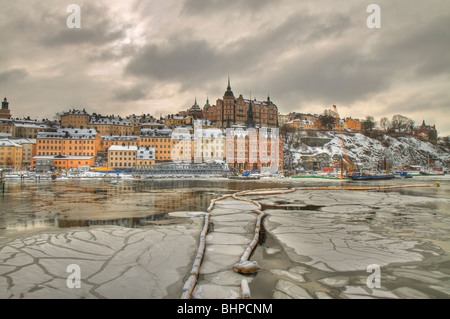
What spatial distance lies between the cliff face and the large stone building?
19.1 metres

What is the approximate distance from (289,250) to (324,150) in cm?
12675

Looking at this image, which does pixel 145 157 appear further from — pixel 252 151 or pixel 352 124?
pixel 352 124

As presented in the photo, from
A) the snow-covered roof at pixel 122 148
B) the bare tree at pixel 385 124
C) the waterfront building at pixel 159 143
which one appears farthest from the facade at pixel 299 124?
the snow-covered roof at pixel 122 148

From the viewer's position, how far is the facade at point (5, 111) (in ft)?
434

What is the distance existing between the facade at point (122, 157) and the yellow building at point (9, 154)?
29924 millimetres

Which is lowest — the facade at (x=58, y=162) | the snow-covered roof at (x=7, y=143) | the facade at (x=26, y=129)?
the facade at (x=58, y=162)

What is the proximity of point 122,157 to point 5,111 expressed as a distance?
8261 centimetres

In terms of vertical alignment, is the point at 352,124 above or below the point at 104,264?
above

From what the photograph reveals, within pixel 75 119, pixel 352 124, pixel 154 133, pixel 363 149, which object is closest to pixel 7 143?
pixel 75 119

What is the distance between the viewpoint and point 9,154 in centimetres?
9200

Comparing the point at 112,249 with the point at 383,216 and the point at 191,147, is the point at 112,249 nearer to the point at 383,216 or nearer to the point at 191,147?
the point at 383,216

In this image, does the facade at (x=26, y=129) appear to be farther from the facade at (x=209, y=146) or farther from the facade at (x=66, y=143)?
the facade at (x=209, y=146)

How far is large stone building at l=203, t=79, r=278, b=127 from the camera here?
137712mm

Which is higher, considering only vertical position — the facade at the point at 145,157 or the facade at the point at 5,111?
the facade at the point at 5,111
